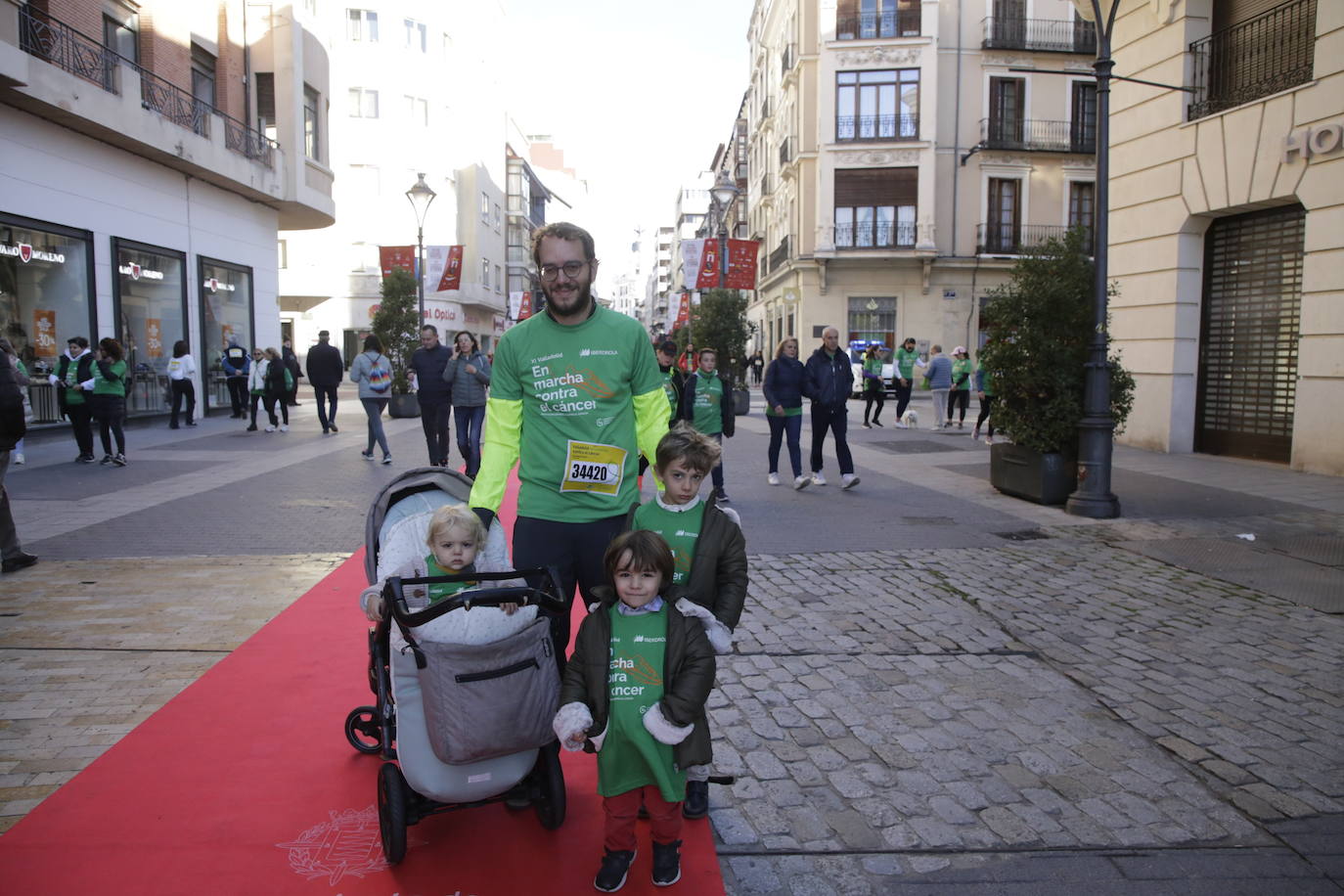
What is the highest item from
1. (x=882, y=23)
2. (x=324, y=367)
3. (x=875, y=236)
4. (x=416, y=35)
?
(x=416, y=35)

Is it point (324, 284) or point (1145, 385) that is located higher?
point (324, 284)

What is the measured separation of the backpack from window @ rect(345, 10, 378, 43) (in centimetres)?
3646

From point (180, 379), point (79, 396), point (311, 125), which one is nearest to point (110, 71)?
point (180, 379)

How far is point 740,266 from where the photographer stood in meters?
24.8

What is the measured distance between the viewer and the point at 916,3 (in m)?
36.5

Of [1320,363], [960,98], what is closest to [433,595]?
[1320,363]

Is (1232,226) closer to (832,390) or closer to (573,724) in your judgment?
(832,390)

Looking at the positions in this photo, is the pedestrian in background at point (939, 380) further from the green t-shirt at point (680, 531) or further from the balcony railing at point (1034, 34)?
the balcony railing at point (1034, 34)

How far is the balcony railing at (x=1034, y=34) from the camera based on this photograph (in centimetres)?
3662

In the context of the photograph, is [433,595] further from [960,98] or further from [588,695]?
[960,98]

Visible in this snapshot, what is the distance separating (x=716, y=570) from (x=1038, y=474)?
776 cm

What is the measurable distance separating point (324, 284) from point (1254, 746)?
148 ft

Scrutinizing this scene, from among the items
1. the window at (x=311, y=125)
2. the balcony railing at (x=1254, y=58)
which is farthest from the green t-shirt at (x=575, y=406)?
the window at (x=311, y=125)

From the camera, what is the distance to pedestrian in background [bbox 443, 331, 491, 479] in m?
11.6
